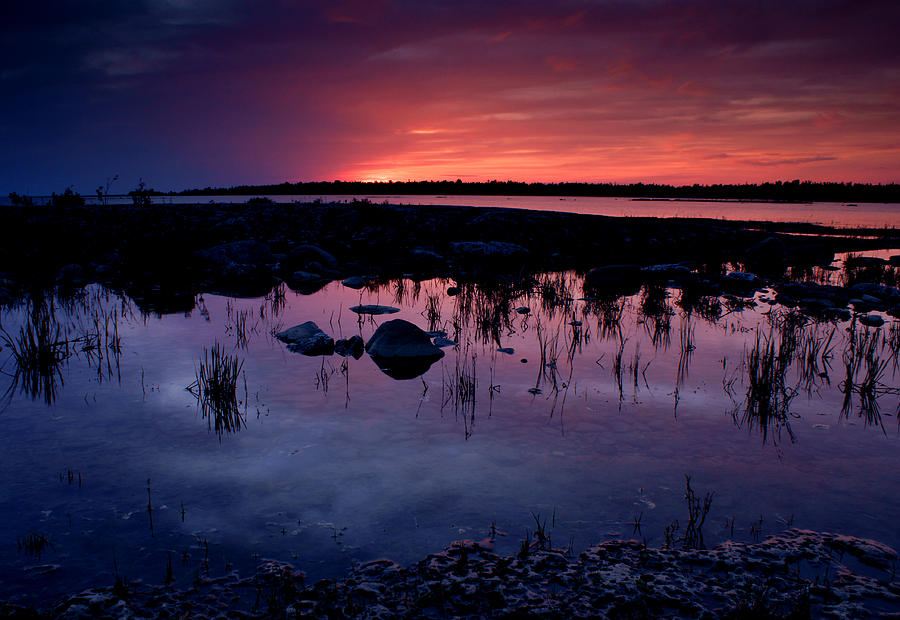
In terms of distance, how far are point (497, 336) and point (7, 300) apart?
8.76 metres

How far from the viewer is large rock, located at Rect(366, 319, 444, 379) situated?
20.2ft

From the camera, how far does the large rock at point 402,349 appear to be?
20.2 ft

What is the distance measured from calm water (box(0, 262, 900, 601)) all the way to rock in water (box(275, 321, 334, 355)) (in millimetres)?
260

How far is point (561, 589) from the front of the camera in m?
2.55

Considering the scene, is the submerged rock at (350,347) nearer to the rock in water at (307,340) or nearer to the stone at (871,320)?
the rock in water at (307,340)

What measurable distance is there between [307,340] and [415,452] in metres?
3.41

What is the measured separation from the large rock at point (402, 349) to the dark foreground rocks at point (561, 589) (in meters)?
3.41

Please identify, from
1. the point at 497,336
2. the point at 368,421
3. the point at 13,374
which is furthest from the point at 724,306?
the point at 13,374

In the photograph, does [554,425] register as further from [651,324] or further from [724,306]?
[724,306]

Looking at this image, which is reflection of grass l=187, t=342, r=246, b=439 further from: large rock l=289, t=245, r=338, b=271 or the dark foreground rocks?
large rock l=289, t=245, r=338, b=271

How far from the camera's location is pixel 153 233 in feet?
59.7

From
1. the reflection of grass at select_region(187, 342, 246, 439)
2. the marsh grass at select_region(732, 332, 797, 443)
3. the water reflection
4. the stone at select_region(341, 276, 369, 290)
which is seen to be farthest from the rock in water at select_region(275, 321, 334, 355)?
the marsh grass at select_region(732, 332, 797, 443)

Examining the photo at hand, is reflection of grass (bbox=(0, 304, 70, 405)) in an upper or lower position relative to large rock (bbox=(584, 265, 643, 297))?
lower

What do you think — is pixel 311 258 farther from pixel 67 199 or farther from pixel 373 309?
pixel 67 199
